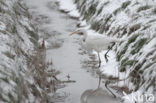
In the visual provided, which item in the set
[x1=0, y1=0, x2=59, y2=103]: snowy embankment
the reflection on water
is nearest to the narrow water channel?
the reflection on water

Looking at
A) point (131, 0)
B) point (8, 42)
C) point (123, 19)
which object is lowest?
point (8, 42)

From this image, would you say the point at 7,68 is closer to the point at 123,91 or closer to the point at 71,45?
the point at 123,91

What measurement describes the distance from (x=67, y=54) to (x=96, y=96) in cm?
233

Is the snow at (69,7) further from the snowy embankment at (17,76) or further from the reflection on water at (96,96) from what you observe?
the reflection on water at (96,96)

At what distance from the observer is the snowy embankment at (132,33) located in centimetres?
454

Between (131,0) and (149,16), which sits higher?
(131,0)

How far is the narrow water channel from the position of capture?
17.2 feet

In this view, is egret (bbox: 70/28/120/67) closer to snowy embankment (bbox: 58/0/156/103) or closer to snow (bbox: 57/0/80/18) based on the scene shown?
snowy embankment (bbox: 58/0/156/103)

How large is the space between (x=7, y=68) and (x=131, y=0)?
4.39 m

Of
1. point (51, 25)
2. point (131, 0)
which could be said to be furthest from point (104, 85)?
point (51, 25)

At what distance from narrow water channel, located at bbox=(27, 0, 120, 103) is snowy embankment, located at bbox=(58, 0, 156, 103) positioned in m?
0.62

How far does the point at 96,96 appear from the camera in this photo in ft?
16.5

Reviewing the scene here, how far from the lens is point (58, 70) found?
20.1ft

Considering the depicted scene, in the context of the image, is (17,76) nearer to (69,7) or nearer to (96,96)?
(96,96)
